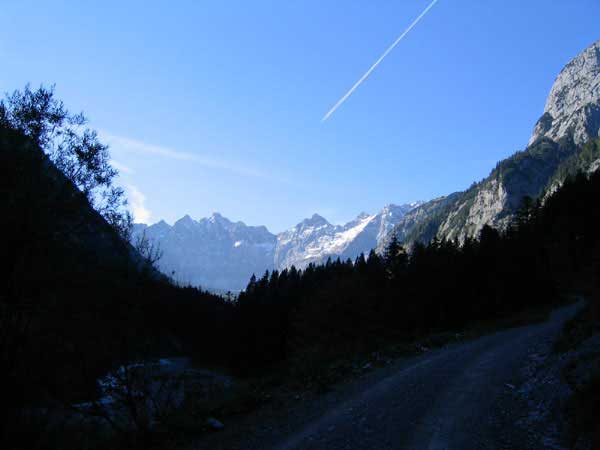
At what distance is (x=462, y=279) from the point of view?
168ft

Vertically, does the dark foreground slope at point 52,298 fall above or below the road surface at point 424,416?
above

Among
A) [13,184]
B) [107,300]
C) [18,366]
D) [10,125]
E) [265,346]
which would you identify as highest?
[10,125]

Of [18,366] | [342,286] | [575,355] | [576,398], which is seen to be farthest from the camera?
[342,286]

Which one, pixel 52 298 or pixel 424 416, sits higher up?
pixel 52 298

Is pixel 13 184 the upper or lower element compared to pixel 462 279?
upper

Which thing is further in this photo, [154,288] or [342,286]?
[342,286]

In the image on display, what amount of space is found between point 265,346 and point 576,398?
223ft

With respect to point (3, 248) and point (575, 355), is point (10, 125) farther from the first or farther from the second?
point (575, 355)

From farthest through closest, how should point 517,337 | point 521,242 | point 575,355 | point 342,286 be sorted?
point 521,242 < point 342,286 < point 517,337 < point 575,355

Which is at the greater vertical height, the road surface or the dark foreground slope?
the dark foreground slope

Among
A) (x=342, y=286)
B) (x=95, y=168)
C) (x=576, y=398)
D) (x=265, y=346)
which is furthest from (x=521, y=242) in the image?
(x=95, y=168)

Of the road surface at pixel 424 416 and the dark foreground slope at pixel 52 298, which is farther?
the dark foreground slope at pixel 52 298

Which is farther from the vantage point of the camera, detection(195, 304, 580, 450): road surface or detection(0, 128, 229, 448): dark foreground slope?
detection(0, 128, 229, 448): dark foreground slope

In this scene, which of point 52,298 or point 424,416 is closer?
point 424,416
